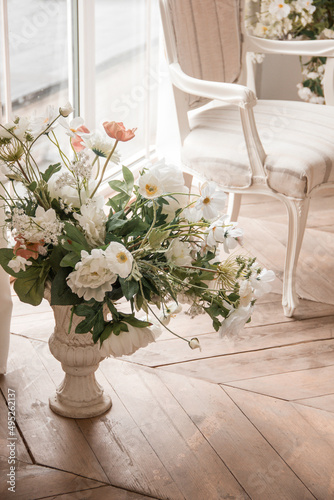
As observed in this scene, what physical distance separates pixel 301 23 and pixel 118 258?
6.94 ft

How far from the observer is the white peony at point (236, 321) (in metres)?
1.23

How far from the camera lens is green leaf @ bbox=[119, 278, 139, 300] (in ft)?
3.84

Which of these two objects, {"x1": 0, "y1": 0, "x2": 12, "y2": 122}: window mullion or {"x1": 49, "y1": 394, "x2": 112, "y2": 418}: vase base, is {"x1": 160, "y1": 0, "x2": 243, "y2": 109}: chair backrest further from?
{"x1": 49, "y1": 394, "x2": 112, "y2": 418}: vase base

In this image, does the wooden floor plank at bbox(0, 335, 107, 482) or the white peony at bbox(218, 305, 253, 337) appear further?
the wooden floor plank at bbox(0, 335, 107, 482)

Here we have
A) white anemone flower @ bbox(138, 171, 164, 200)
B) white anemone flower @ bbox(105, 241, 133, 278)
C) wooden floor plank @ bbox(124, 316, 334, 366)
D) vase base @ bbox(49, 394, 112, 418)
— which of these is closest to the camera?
white anemone flower @ bbox(105, 241, 133, 278)

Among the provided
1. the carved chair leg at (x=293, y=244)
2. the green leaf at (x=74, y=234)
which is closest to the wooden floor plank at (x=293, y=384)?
the carved chair leg at (x=293, y=244)

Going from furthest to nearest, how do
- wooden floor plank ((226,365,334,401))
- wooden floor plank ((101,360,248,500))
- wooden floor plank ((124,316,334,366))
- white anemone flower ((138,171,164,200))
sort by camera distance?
wooden floor plank ((124,316,334,366)) < wooden floor plank ((226,365,334,401)) < wooden floor plank ((101,360,248,500)) < white anemone flower ((138,171,164,200))

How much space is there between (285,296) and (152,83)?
1.35 m

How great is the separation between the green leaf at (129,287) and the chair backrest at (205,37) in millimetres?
1069

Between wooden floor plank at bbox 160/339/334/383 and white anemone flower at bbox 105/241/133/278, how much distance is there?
2.08 feet

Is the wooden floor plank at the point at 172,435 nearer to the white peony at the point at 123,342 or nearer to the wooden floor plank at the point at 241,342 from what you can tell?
the wooden floor plank at the point at 241,342

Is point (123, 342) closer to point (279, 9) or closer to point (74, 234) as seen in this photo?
point (74, 234)

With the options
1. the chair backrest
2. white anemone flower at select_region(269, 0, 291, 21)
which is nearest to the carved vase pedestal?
the chair backrest

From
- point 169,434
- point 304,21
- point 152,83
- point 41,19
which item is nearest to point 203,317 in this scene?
point 169,434
